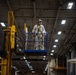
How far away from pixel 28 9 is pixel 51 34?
1115cm

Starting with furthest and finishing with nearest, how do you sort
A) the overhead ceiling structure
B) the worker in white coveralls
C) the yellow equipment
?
the overhead ceiling structure < the worker in white coveralls < the yellow equipment

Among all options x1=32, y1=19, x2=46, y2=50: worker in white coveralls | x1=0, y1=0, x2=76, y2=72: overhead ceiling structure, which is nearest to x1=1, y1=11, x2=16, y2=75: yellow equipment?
x1=32, y1=19, x2=46, y2=50: worker in white coveralls

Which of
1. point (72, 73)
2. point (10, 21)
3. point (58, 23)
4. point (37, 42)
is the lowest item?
point (72, 73)

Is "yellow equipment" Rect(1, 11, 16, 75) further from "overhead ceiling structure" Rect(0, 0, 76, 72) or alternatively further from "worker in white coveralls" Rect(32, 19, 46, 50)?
"overhead ceiling structure" Rect(0, 0, 76, 72)

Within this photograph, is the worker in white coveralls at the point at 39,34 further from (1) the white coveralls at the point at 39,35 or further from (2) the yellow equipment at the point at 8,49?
(2) the yellow equipment at the point at 8,49

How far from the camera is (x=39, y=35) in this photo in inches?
679

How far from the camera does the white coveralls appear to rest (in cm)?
1709

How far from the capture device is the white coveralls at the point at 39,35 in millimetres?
17094

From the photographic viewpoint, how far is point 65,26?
100ft

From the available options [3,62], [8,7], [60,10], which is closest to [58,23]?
[60,10]

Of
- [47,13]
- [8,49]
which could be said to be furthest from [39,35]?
[47,13]

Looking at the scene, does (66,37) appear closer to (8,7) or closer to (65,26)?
(65,26)

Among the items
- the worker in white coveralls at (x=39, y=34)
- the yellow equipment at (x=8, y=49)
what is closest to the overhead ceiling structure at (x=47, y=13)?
the worker in white coveralls at (x=39, y=34)

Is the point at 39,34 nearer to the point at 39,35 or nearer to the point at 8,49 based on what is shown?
the point at 39,35
